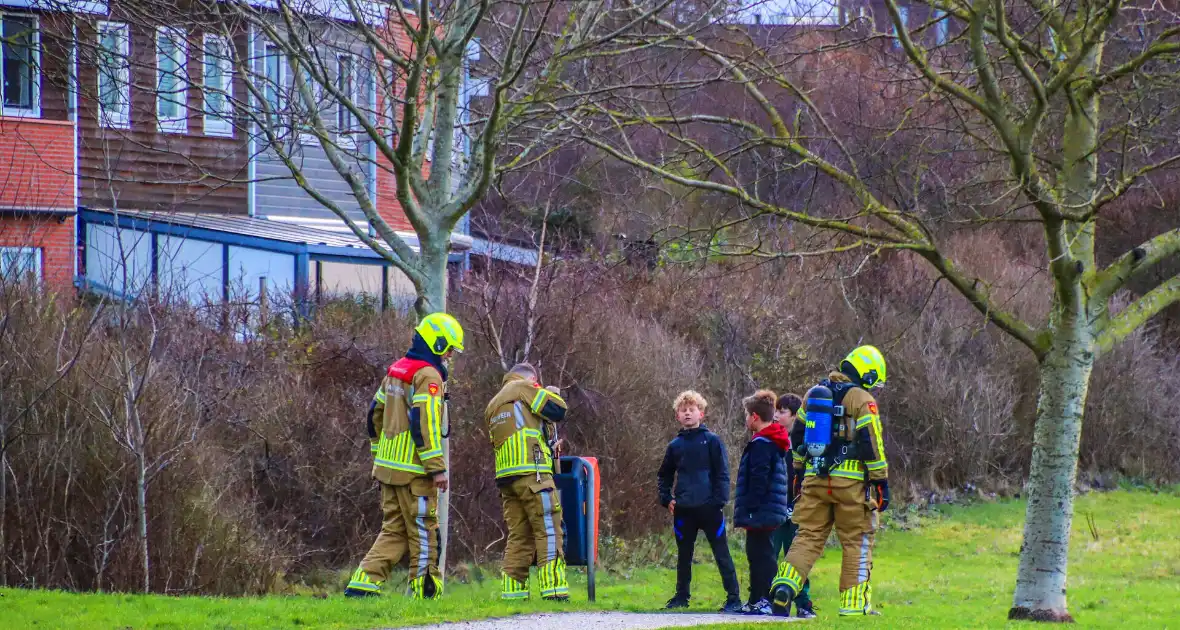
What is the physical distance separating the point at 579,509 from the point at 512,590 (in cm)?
81

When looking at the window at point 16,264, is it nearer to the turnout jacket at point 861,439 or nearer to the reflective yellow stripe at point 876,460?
the turnout jacket at point 861,439

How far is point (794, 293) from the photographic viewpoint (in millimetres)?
23438

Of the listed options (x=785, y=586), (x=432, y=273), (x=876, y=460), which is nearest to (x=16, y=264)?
(x=432, y=273)

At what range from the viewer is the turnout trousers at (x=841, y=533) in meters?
10.1

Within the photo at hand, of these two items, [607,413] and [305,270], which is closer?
[607,413]

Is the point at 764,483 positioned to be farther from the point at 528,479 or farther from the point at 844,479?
the point at 528,479

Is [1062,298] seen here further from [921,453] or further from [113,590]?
[921,453]

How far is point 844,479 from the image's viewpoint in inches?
397

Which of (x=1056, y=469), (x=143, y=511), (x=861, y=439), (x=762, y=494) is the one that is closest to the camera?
(x=861, y=439)

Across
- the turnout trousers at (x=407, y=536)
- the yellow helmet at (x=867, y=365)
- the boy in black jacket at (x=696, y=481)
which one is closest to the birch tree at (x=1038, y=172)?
the yellow helmet at (x=867, y=365)

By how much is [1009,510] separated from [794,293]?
16.7ft

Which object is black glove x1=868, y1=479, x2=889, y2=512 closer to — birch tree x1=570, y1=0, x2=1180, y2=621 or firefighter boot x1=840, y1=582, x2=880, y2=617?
firefighter boot x1=840, y1=582, x2=880, y2=617

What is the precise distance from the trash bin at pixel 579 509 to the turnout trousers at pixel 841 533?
4.89ft

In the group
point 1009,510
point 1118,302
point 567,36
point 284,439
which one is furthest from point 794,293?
point 567,36
